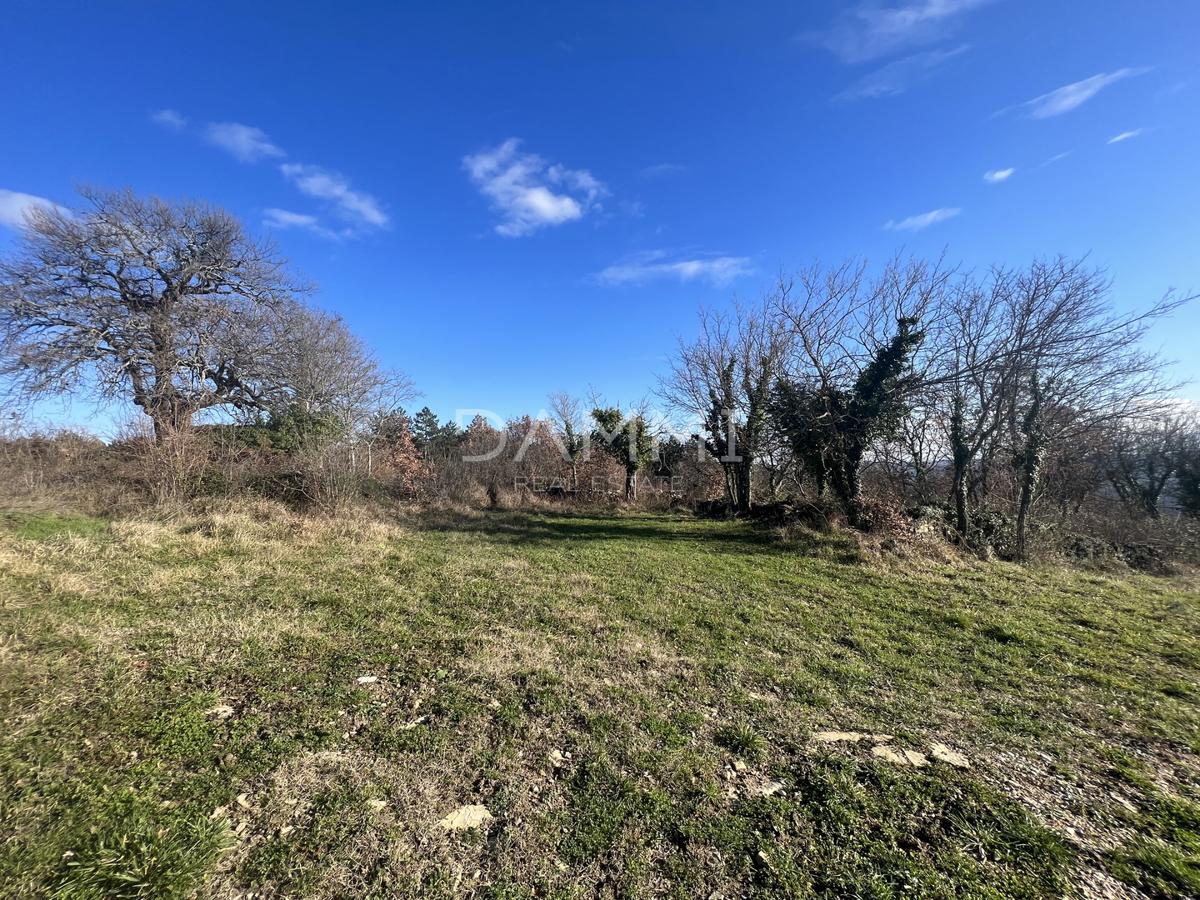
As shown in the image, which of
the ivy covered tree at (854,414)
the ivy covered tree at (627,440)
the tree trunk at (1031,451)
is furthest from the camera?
the ivy covered tree at (627,440)

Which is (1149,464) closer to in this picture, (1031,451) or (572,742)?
(1031,451)

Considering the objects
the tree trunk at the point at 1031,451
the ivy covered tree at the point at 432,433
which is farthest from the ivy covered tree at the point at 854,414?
the ivy covered tree at the point at 432,433

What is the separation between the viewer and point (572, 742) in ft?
9.51

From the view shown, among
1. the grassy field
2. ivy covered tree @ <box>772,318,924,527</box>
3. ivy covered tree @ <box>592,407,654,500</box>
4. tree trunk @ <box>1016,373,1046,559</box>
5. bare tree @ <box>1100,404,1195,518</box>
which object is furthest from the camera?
ivy covered tree @ <box>592,407,654,500</box>

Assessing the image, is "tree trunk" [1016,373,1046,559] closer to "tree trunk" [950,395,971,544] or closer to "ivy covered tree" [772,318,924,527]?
"tree trunk" [950,395,971,544]

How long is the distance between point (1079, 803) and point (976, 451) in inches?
421

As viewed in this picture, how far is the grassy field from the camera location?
1.95m

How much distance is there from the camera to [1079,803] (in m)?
2.47

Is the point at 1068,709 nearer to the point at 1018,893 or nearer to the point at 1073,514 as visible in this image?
the point at 1018,893

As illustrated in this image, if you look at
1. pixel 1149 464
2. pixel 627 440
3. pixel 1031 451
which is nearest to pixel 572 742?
pixel 1031 451

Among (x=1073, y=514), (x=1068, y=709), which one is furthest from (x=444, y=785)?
(x=1073, y=514)

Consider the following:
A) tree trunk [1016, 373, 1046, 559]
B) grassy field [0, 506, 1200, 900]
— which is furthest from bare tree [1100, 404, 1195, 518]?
grassy field [0, 506, 1200, 900]

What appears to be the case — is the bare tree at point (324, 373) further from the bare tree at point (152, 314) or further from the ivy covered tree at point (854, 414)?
the ivy covered tree at point (854, 414)

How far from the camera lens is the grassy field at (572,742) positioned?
6.41 feet
